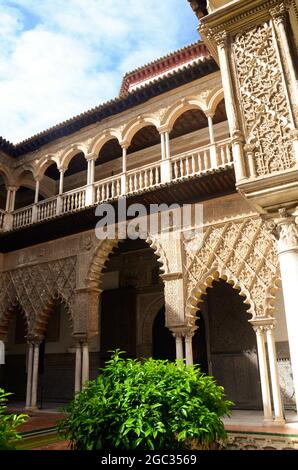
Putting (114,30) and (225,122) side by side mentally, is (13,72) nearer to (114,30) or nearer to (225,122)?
(114,30)

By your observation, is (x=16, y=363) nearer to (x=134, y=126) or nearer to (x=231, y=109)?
(x=134, y=126)

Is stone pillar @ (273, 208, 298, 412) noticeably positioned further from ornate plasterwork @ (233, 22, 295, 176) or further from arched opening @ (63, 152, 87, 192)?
arched opening @ (63, 152, 87, 192)

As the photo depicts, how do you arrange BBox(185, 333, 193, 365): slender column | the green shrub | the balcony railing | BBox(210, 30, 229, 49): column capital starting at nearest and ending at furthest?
the green shrub → BBox(210, 30, 229, 49): column capital → BBox(185, 333, 193, 365): slender column → the balcony railing

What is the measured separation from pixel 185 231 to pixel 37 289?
4.32 meters

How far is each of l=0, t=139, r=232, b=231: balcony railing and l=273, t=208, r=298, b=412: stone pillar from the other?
339 cm

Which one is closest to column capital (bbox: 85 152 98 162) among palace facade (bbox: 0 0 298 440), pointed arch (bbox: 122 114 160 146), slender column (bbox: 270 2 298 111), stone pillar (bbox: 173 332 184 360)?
palace facade (bbox: 0 0 298 440)

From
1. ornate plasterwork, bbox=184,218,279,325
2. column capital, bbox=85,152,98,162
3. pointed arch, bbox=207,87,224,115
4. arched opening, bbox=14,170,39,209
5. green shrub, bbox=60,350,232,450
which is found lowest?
green shrub, bbox=60,350,232,450

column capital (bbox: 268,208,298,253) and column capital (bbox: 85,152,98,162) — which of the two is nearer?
column capital (bbox: 268,208,298,253)

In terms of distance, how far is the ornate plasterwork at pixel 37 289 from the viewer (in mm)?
9195

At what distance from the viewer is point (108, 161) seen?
38.8 ft

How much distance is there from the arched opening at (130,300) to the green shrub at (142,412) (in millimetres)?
6845

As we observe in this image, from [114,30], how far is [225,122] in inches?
171

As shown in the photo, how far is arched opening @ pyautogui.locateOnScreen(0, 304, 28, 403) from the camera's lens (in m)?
11.8

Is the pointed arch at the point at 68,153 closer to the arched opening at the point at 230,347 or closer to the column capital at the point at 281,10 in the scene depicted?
the arched opening at the point at 230,347
